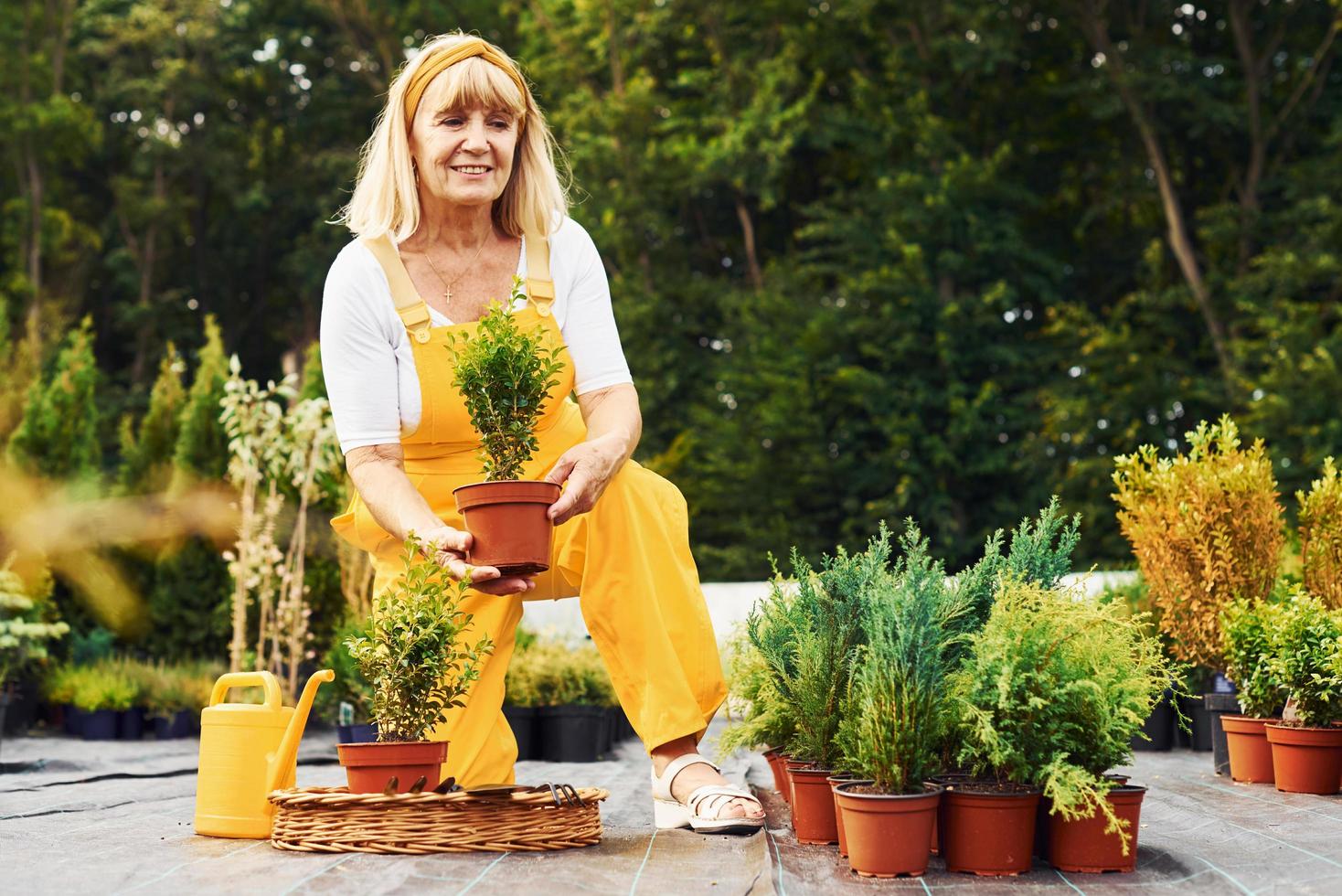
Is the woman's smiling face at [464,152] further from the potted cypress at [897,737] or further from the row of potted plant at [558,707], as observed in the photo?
the row of potted plant at [558,707]

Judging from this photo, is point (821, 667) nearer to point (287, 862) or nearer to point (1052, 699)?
point (1052, 699)

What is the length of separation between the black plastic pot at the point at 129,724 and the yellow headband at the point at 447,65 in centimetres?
451

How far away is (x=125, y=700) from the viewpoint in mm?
6445

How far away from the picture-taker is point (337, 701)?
19.5 feet

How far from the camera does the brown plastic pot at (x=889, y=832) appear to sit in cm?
233

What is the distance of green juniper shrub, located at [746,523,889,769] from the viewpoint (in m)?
2.77

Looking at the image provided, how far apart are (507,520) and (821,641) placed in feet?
2.41

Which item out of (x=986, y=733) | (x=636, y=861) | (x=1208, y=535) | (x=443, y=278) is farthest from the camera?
(x=1208, y=535)

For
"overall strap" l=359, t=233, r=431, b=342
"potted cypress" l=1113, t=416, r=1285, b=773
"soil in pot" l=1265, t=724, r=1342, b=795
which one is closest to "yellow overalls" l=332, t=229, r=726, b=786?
"overall strap" l=359, t=233, r=431, b=342

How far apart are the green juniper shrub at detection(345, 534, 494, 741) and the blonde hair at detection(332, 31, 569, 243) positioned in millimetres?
918

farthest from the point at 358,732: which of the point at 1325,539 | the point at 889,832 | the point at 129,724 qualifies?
the point at 1325,539

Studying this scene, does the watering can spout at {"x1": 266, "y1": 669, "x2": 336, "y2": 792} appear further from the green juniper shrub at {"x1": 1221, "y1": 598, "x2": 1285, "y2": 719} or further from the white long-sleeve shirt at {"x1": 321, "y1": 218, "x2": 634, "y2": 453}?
the green juniper shrub at {"x1": 1221, "y1": 598, "x2": 1285, "y2": 719}

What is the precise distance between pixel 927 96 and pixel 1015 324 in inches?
122

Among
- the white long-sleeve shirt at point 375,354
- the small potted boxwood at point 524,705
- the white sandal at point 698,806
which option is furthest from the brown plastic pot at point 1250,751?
the small potted boxwood at point 524,705
